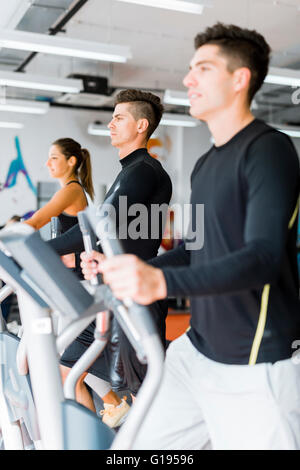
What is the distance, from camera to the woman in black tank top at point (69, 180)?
2906 millimetres

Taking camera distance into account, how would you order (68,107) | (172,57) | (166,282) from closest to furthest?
(166,282) < (172,57) < (68,107)

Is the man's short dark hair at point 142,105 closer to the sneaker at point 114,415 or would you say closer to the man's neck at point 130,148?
the man's neck at point 130,148

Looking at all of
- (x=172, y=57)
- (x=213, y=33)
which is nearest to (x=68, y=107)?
(x=172, y=57)

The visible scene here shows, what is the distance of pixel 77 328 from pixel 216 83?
688 mm

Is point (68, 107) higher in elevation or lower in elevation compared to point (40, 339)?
higher

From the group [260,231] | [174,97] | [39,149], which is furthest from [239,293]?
[39,149]

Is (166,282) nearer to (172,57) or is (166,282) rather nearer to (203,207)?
(203,207)

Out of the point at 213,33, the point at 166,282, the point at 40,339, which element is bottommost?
the point at 40,339

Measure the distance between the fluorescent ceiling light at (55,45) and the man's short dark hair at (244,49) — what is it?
4082mm

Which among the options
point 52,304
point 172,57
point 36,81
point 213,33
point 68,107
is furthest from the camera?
point 68,107

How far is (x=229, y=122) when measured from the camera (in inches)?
56.9

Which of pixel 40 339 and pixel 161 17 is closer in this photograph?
pixel 40 339

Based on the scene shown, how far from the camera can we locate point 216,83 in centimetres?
142

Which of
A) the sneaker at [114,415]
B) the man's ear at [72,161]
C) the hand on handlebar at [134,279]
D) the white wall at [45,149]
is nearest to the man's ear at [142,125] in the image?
the man's ear at [72,161]
